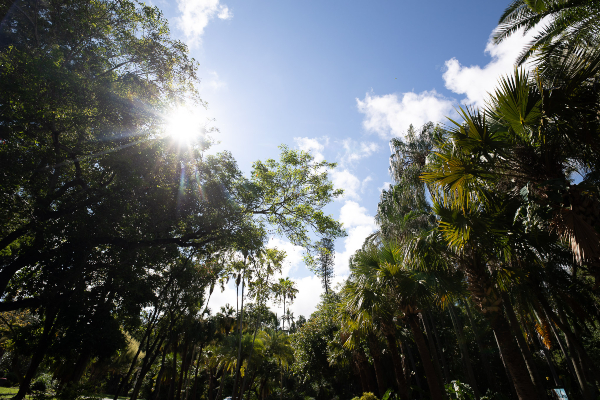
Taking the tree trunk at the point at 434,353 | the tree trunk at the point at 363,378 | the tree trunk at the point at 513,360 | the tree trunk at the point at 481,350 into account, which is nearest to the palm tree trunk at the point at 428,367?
the tree trunk at the point at 434,353

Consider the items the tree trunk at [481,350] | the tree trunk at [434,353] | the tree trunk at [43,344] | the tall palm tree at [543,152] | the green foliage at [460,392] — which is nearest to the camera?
the tall palm tree at [543,152]

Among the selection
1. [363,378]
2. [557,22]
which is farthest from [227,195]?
[363,378]

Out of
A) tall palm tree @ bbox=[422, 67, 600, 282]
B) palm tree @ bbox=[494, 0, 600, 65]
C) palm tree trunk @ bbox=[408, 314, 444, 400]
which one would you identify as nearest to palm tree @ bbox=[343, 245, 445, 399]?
palm tree trunk @ bbox=[408, 314, 444, 400]

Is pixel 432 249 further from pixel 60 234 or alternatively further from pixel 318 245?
pixel 60 234

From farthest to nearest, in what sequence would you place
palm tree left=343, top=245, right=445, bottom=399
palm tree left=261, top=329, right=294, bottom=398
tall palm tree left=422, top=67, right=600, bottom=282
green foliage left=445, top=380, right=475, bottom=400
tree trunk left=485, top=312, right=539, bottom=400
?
palm tree left=261, top=329, right=294, bottom=398, green foliage left=445, top=380, right=475, bottom=400, palm tree left=343, top=245, right=445, bottom=399, tree trunk left=485, top=312, right=539, bottom=400, tall palm tree left=422, top=67, right=600, bottom=282

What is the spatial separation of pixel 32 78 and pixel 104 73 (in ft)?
6.67

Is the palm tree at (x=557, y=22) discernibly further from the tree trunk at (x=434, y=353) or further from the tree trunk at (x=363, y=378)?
the tree trunk at (x=363, y=378)

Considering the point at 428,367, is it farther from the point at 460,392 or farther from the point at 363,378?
the point at 363,378

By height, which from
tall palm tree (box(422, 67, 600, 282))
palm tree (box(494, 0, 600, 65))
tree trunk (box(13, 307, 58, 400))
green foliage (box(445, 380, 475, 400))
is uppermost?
palm tree (box(494, 0, 600, 65))

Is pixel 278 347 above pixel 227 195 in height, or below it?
below

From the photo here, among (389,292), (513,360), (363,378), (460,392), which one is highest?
(389,292)

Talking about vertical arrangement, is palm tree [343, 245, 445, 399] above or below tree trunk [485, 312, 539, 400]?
above

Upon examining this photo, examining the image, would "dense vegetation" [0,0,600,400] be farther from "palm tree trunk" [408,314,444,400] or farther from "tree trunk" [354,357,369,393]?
"tree trunk" [354,357,369,393]

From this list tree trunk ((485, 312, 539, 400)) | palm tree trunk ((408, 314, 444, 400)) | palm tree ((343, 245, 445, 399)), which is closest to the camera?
tree trunk ((485, 312, 539, 400))
